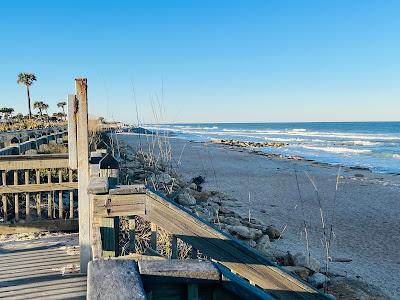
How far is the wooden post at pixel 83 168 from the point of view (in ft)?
14.6

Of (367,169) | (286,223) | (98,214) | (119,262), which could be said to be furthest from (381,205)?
(119,262)

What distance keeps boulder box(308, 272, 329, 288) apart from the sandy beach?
1.03m

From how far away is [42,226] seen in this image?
6.39 meters

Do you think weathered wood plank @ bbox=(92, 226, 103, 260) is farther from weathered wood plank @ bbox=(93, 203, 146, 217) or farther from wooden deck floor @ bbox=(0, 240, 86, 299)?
wooden deck floor @ bbox=(0, 240, 86, 299)

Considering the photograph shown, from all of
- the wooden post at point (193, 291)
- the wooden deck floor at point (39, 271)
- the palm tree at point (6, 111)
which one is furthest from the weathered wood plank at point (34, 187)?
the palm tree at point (6, 111)

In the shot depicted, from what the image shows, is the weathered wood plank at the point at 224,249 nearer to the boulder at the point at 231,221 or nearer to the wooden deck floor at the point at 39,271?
the wooden deck floor at the point at 39,271

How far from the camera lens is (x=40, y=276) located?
4562 millimetres

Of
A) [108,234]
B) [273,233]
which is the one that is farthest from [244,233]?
[108,234]

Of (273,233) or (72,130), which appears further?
(273,233)

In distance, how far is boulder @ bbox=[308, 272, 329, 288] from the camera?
623 centimetres

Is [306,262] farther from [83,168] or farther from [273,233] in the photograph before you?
[83,168]

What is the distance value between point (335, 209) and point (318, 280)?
7.28m

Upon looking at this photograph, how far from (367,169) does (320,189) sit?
9257 mm

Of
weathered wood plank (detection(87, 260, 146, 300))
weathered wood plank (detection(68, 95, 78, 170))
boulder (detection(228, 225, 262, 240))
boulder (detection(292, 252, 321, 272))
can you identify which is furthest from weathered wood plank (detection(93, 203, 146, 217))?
boulder (detection(228, 225, 262, 240))
